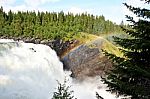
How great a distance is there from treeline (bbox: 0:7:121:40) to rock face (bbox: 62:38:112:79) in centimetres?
1235

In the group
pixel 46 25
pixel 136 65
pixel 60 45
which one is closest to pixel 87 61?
pixel 60 45

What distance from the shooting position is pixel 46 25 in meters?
94.9

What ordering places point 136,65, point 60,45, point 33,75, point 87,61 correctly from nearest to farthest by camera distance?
point 136,65
point 33,75
point 87,61
point 60,45

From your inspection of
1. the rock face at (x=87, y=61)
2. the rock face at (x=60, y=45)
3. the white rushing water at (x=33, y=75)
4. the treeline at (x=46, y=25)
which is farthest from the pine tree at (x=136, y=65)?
the treeline at (x=46, y=25)

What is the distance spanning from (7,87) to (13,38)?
42.4 metres

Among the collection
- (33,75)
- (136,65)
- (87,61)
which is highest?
(136,65)

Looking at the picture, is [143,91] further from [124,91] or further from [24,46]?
[24,46]

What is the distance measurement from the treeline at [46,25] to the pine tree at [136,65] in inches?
2839

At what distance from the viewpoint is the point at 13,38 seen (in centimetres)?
9006

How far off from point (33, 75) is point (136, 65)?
168ft

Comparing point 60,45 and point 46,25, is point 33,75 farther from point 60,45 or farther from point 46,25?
point 46,25

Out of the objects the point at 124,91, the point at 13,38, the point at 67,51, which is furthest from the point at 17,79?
the point at 124,91

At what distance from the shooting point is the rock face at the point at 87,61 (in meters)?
63.9

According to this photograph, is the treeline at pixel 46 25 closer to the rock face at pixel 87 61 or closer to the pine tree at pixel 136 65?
the rock face at pixel 87 61
